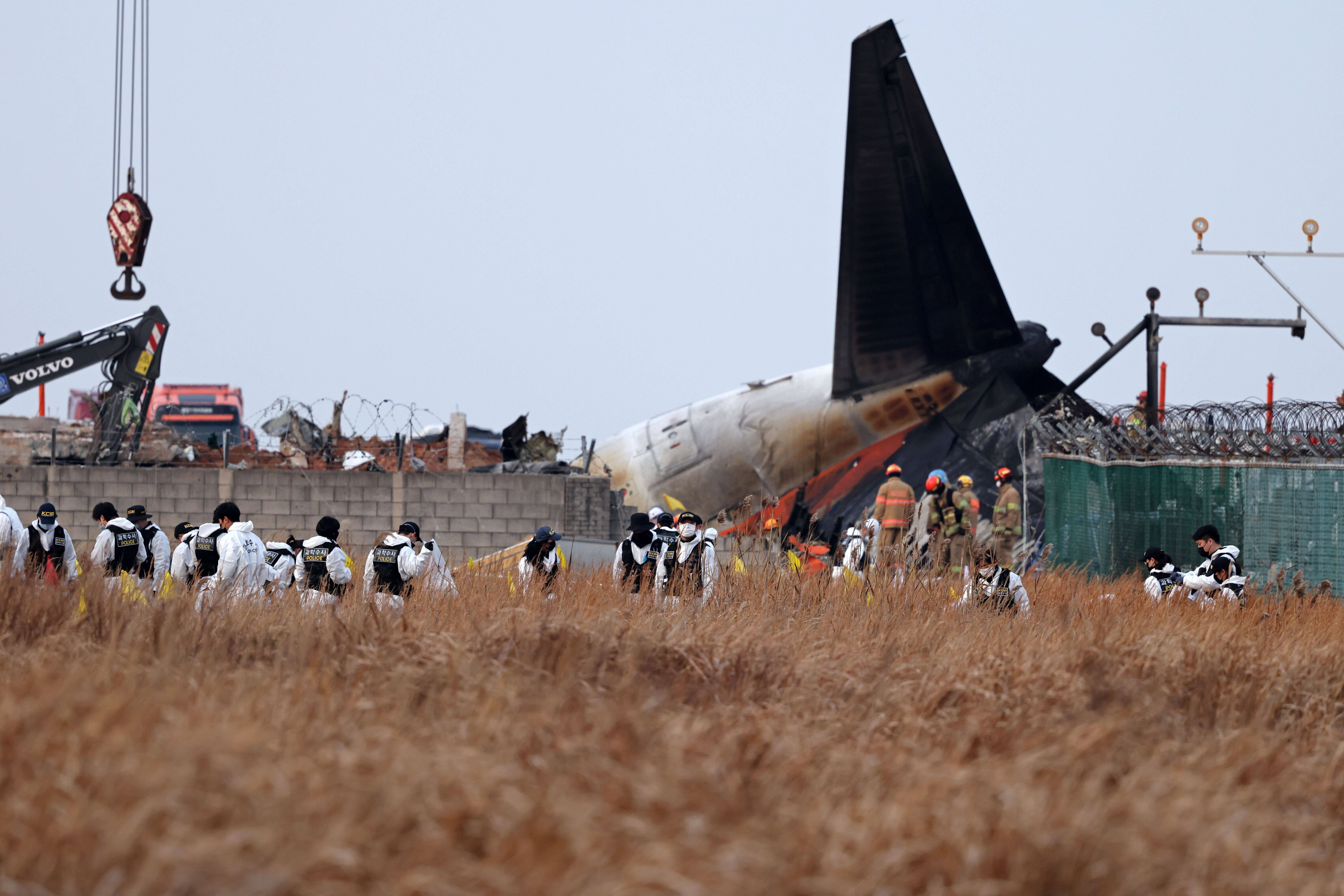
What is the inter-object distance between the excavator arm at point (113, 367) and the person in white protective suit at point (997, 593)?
59.8ft

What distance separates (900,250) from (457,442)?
10.6m

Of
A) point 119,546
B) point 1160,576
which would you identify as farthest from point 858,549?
point 119,546

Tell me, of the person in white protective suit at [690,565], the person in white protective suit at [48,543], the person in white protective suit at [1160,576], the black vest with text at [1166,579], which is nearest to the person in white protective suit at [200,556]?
the person in white protective suit at [48,543]

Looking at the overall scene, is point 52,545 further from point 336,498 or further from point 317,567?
point 336,498

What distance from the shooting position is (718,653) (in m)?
7.28

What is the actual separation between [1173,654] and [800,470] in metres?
17.2

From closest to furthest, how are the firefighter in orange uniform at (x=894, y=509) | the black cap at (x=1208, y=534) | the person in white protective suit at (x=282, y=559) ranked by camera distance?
the black cap at (x=1208, y=534) < the person in white protective suit at (x=282, y=559) < the firefighter in orange uniform at (x=894, y=509)

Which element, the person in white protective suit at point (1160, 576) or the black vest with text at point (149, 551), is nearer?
the person in white protective suit at point (1160, 576)

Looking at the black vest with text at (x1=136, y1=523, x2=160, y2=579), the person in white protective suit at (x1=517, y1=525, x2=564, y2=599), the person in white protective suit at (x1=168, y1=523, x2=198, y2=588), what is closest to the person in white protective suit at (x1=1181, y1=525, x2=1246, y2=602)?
the person in white protective suit at (x1=517, y1=525, x2=564, y2=599)

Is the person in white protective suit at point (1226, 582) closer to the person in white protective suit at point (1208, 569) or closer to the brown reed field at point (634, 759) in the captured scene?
the person in white protective suit at point (1208, 569)

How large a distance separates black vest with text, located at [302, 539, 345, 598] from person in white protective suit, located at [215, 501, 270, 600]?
434 mm

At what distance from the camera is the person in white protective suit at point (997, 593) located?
979cm

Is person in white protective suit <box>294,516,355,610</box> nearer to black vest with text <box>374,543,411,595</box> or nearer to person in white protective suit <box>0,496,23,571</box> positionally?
black vest with text <box>374,543,411,595</box>

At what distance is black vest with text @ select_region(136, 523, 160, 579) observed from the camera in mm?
12828
